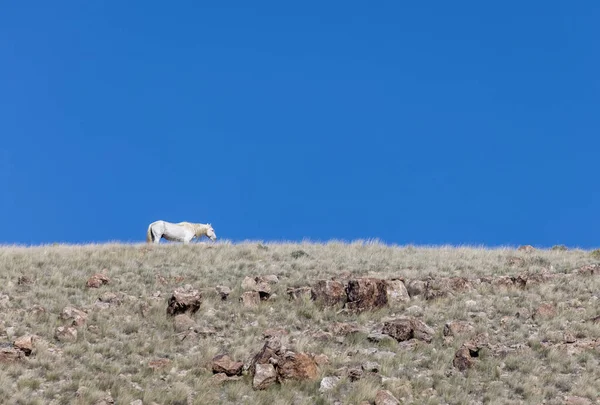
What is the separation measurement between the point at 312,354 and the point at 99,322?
5.55 metres

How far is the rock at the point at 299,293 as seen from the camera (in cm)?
1781

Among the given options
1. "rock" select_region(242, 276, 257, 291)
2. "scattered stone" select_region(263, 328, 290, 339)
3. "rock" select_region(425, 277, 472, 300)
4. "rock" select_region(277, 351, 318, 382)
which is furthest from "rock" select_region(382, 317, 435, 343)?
"rock" select_region(242, 276, 257, 291)

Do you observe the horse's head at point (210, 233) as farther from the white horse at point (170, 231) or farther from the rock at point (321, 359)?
the rock at point (321, 359)

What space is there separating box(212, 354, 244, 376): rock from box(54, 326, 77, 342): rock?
3568 mm

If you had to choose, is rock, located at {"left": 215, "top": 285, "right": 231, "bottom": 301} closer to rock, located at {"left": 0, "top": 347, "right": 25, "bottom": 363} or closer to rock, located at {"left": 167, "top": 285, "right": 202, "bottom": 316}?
rock, located at {"left": 167, "top": 285, "right": 202, "bottom": 316}

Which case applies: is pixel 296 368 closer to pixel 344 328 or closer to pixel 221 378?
pixel 221 378

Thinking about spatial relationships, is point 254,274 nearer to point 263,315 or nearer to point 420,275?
point 263,315

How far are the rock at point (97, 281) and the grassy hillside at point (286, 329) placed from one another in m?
0.25

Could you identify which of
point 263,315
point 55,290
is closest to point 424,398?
point 263,315

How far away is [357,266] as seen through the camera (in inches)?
836

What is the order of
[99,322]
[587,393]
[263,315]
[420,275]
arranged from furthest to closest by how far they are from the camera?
[420,275]
[263,315]
[99,322]
[587,393]

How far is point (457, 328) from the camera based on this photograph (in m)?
15.5

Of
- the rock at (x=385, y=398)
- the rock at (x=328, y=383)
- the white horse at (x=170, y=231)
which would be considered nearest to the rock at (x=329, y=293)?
the rock at (x=328, y=383)

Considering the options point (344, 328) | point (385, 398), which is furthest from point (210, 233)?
point (385, 398)
